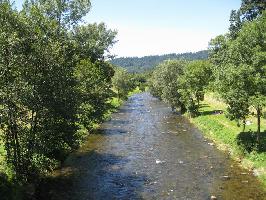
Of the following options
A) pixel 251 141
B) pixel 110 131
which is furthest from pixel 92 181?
pixel 110 131

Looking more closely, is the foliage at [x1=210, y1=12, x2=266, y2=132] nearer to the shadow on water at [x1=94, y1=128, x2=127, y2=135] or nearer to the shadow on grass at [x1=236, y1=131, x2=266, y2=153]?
the shadow on grass at [x1=236, y1=131, x2=266, y2=153]

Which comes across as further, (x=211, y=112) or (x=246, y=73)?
(x=211, y=112)

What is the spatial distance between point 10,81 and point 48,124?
19.5 ft

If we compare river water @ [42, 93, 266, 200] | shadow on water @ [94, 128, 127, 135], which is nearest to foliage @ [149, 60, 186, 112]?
shadow on water @ [94, 128, 127, 135]

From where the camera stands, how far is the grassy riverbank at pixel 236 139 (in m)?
35.7

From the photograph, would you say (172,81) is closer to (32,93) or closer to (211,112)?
(211,112)

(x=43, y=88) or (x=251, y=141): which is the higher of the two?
(x=43, y=88)

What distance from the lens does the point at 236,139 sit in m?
43.8

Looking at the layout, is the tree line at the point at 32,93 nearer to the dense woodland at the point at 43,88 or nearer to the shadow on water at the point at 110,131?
the dense woodland at the point at 43,88

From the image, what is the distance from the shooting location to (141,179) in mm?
33719

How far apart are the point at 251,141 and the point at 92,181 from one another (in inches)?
745

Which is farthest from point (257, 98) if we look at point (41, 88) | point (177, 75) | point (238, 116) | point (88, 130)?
point (177, 75)

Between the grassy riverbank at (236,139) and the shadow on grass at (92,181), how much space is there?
1127 cm

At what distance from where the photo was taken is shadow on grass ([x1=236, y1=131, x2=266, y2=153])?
3784 cm
